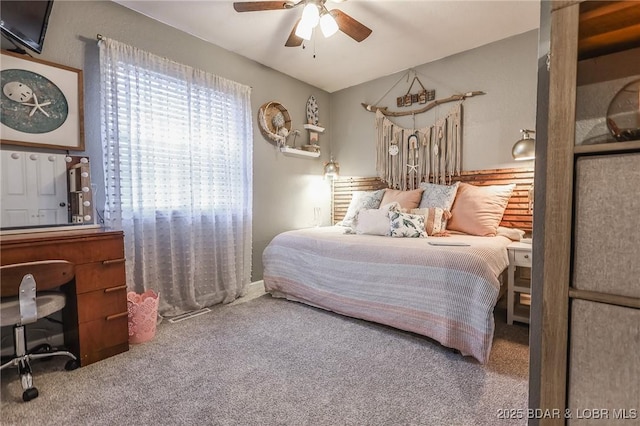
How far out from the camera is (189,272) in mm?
2619

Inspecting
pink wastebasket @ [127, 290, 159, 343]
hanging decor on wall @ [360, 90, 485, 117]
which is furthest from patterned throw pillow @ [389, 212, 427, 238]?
pink wastebasket @ [127, 290, 159, 343]

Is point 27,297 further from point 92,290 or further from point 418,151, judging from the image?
point 418,151

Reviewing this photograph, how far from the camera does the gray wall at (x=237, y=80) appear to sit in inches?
81.2

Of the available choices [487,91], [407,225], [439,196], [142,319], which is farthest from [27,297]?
[487,91]

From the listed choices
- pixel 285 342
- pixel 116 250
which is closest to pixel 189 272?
pixel 116 250

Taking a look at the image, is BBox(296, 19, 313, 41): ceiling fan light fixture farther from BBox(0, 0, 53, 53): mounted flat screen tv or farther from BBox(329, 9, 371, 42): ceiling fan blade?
BBox(0, 0, 53, 53): mounted flat screen tv

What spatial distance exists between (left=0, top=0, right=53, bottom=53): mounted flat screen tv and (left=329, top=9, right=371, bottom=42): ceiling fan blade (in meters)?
1.78

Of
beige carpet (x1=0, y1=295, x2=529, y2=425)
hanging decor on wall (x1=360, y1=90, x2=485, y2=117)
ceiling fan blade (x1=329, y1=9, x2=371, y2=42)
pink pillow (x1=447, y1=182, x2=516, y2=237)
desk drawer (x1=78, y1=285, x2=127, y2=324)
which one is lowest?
beige carpet (x1=0, y1=295, x2=529, y2=425)

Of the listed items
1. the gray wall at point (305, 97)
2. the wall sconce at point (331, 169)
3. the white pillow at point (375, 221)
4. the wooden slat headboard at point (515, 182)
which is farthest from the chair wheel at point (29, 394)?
the wooden slat headboard at point (515, 182)

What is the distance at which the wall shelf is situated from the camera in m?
3.52

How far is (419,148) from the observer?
11.2 ft

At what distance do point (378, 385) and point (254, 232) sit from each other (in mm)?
2163

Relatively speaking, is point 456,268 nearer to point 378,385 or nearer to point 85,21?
point 378,385

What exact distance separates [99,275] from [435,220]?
262cm
